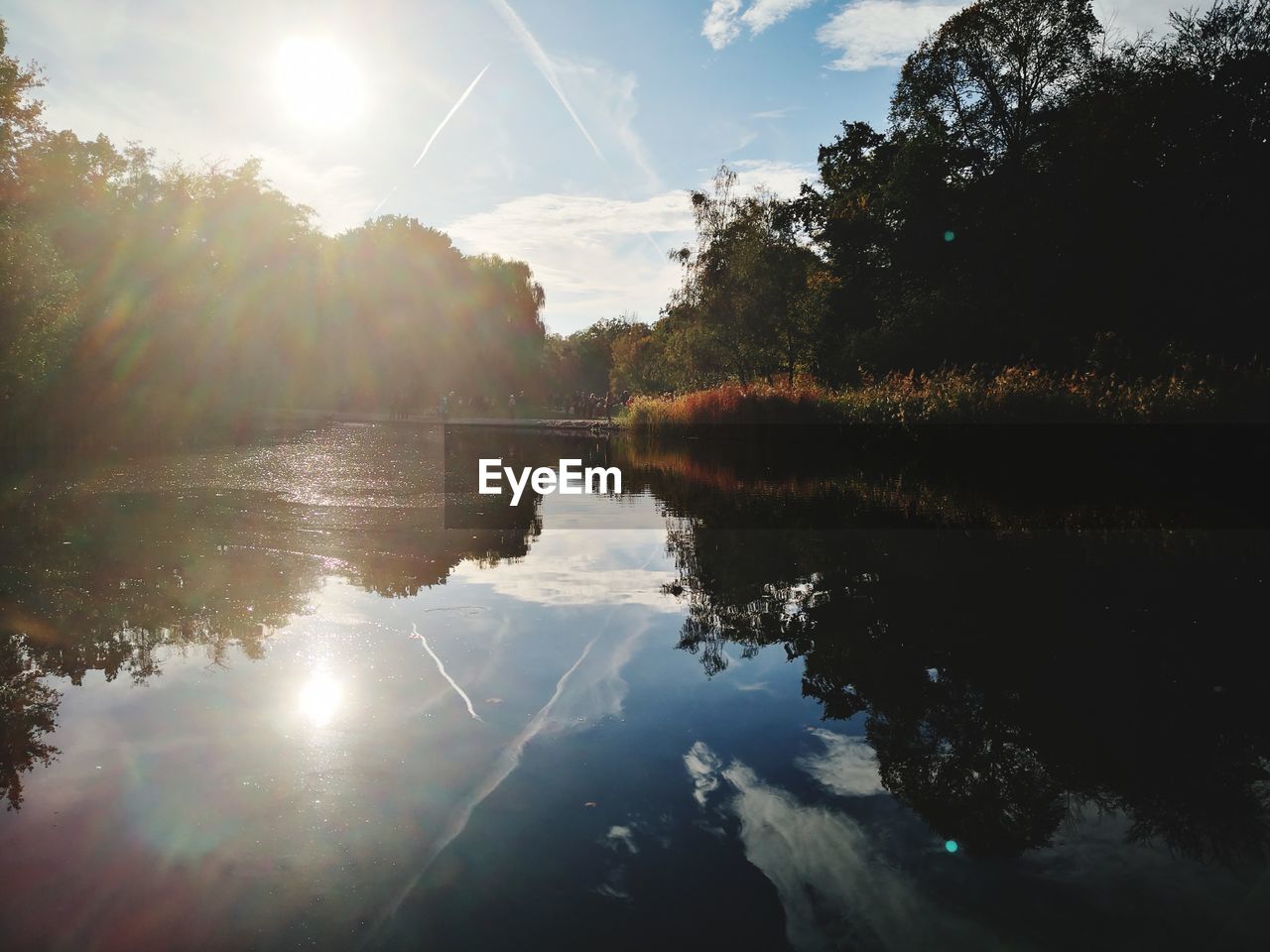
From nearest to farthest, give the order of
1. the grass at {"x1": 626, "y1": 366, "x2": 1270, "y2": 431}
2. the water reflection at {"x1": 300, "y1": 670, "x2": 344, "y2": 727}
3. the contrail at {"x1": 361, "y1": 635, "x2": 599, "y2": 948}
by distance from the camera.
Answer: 1. the contrail at {"x1": 361, "y1": 635, "x2": 599, "y2": 948}
2. the water reflection at {"x1": 300, "y1": 670, "x2": 344, "y2": 727}
3. the grass at {"x1": 626, "y1": 366, "x2": 1270, "y2": 431}

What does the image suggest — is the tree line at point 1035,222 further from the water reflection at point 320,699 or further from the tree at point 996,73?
the water reflection at point 320,699

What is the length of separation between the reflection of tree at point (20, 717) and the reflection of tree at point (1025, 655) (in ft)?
11.2

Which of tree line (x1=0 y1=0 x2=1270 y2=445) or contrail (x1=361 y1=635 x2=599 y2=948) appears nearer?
contrail (x1=361 y1=635 x2=599 y2=948)

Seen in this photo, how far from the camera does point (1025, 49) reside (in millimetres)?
30250

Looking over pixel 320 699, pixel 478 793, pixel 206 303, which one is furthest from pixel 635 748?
pixel 206 303

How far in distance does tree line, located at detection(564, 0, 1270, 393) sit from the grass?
5.10m

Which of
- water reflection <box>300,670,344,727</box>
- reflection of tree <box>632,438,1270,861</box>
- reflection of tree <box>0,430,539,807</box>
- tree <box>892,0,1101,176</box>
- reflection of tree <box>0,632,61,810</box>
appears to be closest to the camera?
reflection of tree <box>632,438,1270,861</box>

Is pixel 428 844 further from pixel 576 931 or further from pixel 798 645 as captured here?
pixel 798 645

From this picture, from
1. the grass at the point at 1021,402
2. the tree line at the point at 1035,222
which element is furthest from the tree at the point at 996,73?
the grass at the point at 1021,402

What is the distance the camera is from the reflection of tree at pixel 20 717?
10.7ft

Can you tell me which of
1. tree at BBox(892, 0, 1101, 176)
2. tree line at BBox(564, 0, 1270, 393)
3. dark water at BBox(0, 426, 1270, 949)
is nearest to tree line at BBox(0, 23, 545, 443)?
dark water at BBox(0, 426, 1270, 949)

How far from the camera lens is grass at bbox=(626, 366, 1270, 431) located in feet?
40.5

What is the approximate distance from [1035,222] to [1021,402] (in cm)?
1647

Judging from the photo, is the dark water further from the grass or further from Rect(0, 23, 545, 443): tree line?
Rect(0, 23, 545, 443): tree line
